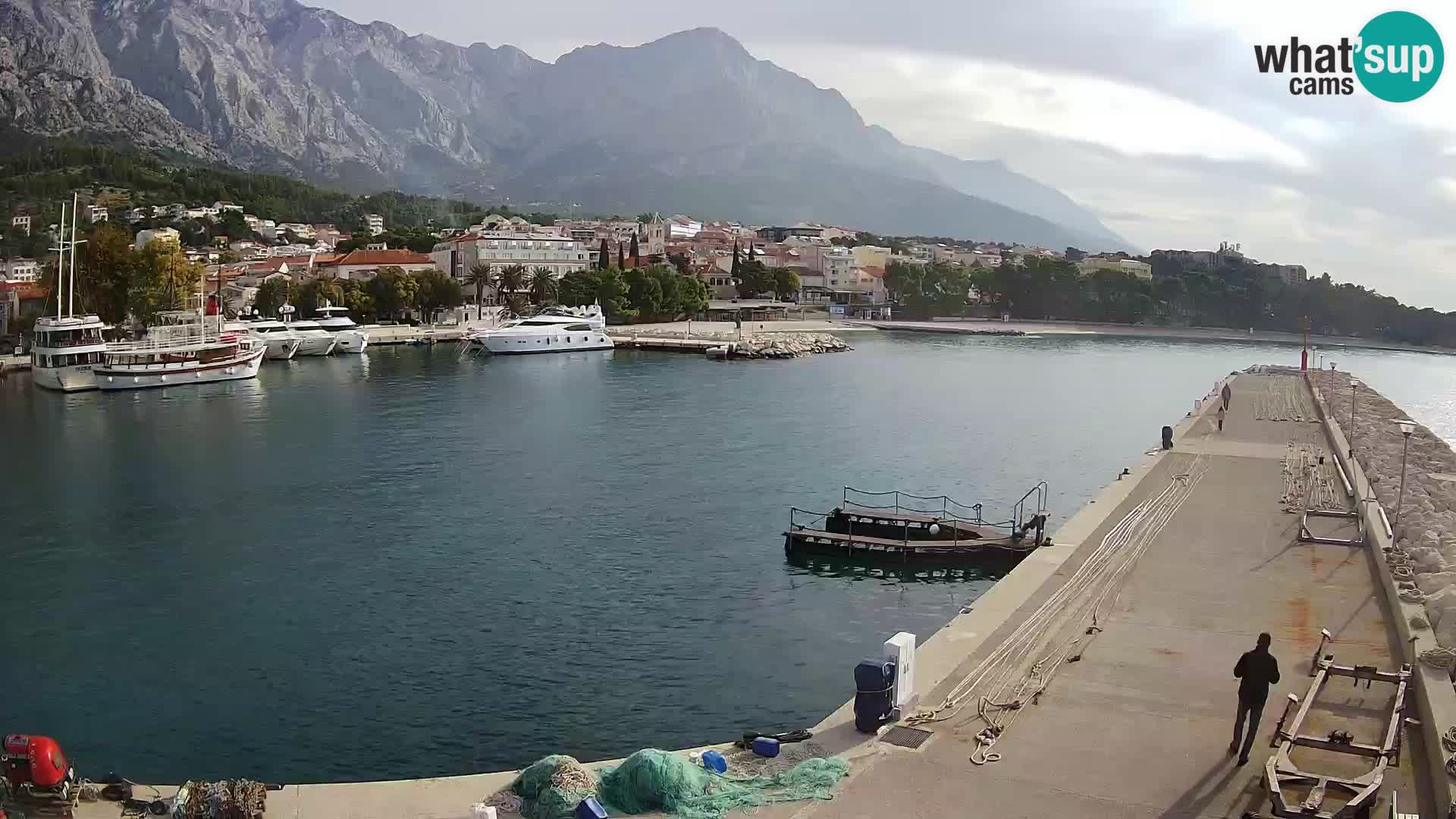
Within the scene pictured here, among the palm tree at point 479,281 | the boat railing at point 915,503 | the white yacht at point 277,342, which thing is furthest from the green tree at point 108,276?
the boat railing at point 915,503

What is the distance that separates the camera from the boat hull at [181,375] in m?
47.7

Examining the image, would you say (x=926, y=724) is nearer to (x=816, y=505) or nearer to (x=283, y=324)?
(x=816, y=505)

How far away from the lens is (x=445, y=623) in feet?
52.1

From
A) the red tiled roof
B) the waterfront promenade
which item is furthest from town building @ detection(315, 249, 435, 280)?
the waterfront promenade

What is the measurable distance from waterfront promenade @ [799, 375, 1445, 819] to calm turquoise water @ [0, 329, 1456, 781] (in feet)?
11.1

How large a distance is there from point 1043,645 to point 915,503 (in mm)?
13267

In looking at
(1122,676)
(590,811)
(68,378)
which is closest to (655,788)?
(590,811)

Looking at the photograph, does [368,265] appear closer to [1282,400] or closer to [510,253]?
[510,253]

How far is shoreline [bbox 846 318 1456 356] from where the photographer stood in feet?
325

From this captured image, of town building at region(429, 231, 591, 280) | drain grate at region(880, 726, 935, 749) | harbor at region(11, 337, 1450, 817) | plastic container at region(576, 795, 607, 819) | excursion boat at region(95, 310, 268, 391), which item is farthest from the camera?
town building at region(429, 231, 591, 280)

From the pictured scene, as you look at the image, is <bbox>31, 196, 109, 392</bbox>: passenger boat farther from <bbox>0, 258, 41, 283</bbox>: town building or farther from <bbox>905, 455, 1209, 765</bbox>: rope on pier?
<bbox>905, 455, 1209, 765</bbox>: rope on pier

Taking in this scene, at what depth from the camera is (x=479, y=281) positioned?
87.2 m

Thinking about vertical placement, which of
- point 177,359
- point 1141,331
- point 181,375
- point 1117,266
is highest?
point 1117,266

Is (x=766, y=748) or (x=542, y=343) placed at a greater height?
(x=542, y=343)
